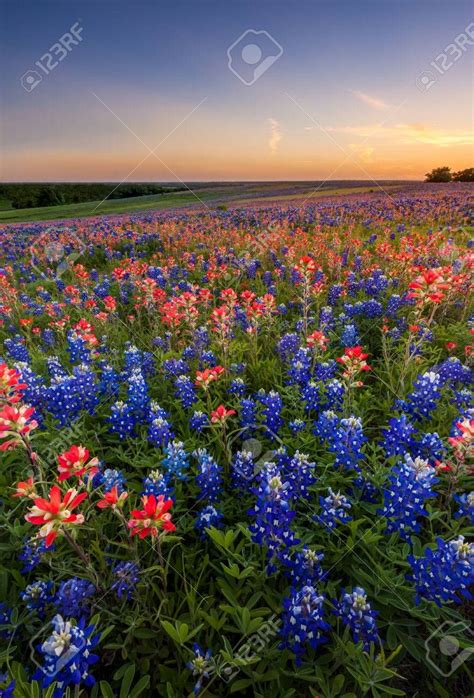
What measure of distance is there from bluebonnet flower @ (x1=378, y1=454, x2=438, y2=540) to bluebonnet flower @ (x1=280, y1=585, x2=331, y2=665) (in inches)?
26.3

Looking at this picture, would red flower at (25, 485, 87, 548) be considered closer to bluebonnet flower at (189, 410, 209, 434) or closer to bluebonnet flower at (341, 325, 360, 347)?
bluebonnet flower at (189, 410, 209, 434)

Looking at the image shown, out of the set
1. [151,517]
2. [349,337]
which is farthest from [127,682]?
[349,337]

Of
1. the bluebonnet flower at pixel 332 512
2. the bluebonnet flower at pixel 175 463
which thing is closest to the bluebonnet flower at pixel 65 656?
the bluebonnet flower at pixel 175 463

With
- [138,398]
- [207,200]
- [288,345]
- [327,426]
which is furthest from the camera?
[207,200]

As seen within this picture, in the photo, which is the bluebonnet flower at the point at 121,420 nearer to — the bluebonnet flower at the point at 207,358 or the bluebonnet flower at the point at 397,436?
the bluebonnet flower at the point at 207,358

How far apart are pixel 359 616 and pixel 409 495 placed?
2.21 ft

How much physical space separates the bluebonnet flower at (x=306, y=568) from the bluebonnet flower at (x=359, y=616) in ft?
0.70

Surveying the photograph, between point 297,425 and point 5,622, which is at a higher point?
point 297,425

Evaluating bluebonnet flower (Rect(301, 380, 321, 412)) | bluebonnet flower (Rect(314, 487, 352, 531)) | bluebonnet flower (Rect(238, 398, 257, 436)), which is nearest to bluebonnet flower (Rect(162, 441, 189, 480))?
bluebonnet flower (Rect(238, 398, 257, 436))

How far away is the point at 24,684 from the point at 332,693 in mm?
1423

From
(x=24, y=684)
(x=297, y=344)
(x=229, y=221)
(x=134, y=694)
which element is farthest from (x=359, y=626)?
(x=229, y=221)

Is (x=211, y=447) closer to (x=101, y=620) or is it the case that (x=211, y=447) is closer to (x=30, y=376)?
(x=101, y=620)

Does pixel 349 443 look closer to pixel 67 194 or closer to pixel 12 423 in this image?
pixel 12 423

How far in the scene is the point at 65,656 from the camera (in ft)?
4.95
